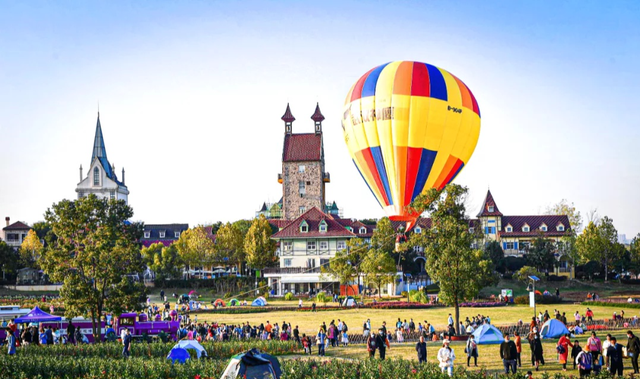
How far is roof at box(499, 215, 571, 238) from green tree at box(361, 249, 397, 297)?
139ft

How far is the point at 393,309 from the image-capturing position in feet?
176

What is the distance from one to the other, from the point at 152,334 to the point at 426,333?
14763mm

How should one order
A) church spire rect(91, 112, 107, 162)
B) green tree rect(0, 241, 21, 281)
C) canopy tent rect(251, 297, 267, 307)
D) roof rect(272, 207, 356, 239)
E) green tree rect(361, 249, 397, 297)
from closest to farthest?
canopy tent rect(251, 297, 267, 307), green tree rect(361, 249, 397, 297), roof rect(272, 207, 356, 239), green tree rect(0, 241, 21, 281), church spire rect(91, 112, 107, 162)

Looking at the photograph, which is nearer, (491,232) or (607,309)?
(607,309)

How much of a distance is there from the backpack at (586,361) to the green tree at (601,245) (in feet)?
203

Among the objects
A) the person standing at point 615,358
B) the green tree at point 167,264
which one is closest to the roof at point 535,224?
the green tree at point 167,264

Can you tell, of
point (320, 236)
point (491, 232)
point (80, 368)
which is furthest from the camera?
point (491, 232)

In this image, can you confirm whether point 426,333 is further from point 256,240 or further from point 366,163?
point 256,240

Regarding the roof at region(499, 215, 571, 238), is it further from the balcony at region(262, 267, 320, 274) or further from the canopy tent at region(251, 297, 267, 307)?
the canopy tent at region(251, 297, 267, 307)

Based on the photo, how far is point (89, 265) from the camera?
115 feet

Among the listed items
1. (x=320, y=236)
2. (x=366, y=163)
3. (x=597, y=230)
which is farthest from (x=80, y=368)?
(x=597, y=230)

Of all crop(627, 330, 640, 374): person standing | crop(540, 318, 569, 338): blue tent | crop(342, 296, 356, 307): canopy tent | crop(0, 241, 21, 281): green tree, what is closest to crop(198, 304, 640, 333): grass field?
crop(342, 296, 356, 307): canopy tent

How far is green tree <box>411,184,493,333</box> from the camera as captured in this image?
34312mm

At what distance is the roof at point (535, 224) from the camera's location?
9912 cm
